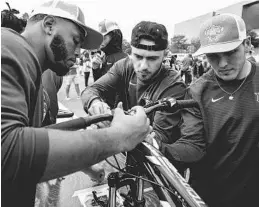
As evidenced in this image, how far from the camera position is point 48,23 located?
129 centimetres

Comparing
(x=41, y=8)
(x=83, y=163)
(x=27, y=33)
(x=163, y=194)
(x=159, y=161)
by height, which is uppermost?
(x=41, y=8)

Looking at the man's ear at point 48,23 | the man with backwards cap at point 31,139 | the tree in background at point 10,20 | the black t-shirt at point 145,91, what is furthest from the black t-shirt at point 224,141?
the tree in background at point 10,20

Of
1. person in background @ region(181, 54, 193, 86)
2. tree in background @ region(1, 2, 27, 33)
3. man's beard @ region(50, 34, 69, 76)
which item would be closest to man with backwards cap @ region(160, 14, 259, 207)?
man's beard @ region(50, 34, 69, 76)

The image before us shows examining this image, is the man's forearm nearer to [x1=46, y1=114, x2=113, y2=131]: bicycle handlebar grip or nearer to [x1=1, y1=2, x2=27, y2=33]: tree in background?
[x1=46, y1=114, x2=113, y2=131]: bicycle handlebar grip

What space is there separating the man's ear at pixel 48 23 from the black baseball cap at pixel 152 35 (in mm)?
946

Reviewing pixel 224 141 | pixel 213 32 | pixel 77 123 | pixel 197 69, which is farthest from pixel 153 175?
pixel 197 69

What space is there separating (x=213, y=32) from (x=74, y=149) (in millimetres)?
1329

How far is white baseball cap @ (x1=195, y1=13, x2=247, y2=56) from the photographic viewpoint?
1578 mm

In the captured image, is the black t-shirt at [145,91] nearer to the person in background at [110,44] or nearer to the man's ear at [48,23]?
the man's ear at [48,23]

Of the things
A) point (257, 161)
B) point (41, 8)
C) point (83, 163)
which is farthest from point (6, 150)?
point (257, 161)

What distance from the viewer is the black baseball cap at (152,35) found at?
6.69 ft

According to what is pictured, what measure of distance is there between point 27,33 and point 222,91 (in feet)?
4.32

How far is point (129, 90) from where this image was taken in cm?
242

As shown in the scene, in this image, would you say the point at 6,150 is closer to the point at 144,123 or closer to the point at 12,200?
the point at 12,200
